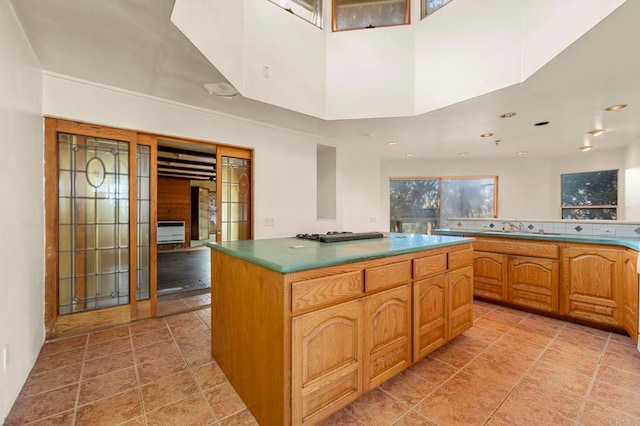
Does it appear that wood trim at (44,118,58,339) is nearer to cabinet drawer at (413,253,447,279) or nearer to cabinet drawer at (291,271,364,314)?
cabinet drawer at (291,271,364,314)

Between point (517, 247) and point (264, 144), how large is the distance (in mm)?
3385

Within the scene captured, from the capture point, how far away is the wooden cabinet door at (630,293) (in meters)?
2.33

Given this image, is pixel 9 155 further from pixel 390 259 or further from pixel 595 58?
pixel 595 58

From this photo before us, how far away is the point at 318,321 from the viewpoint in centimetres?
139

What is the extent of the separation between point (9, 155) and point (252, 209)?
2.27 meters

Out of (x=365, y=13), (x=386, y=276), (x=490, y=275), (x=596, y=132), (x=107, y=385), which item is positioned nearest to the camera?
(x=386, y=276)

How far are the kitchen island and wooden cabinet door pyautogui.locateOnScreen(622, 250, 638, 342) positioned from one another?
5.62 ft

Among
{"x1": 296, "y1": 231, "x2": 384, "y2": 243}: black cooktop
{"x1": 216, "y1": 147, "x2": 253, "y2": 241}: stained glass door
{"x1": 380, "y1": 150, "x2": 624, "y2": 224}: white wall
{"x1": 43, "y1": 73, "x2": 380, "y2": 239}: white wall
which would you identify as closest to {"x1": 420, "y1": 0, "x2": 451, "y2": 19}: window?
{"x1": 43, "y1": 73, "x2": 380, "y2": 239}: white wall

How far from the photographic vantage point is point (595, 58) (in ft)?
6.84

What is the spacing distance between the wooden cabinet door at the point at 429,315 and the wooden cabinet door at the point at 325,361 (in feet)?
1.88

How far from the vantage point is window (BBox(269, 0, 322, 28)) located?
3.01m

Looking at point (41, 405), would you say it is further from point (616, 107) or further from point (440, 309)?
point (616, 107)

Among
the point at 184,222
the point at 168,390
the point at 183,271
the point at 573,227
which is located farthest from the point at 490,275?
the point at 184,222

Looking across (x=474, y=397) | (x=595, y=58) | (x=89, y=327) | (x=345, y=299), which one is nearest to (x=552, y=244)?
(x=595, y=58)
